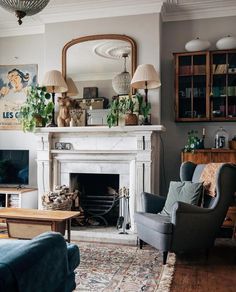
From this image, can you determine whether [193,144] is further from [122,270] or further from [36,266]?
[36,266]

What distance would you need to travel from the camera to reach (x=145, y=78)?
405 centimetres

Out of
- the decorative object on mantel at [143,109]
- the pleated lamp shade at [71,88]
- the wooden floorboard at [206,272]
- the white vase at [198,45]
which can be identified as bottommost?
the wooden floorboard at [206,272]

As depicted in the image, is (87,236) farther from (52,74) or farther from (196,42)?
(196,42)

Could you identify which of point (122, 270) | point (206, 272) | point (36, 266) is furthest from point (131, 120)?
point (36, 266)

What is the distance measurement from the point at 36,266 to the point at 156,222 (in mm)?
2013

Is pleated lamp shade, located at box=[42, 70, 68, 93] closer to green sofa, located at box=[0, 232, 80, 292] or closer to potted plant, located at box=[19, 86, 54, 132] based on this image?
potted plant, located at box=[19, 86, 54, 132]

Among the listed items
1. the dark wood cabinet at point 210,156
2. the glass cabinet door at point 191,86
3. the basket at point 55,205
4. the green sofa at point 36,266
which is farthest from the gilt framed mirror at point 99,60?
the green sofa at point 36,266

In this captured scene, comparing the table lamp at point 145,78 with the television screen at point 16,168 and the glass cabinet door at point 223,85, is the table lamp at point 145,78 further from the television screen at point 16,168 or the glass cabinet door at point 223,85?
the television screen at point 16,168

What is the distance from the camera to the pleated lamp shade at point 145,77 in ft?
13.4

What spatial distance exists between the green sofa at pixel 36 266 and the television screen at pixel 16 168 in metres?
3.23

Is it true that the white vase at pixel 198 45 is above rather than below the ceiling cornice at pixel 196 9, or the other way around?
below

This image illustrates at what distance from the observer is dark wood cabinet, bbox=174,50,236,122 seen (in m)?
4.35

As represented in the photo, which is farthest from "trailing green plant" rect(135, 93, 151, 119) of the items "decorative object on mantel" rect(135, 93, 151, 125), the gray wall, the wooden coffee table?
the wooden coffee table

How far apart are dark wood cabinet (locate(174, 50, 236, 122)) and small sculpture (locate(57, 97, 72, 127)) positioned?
4.87 feet
